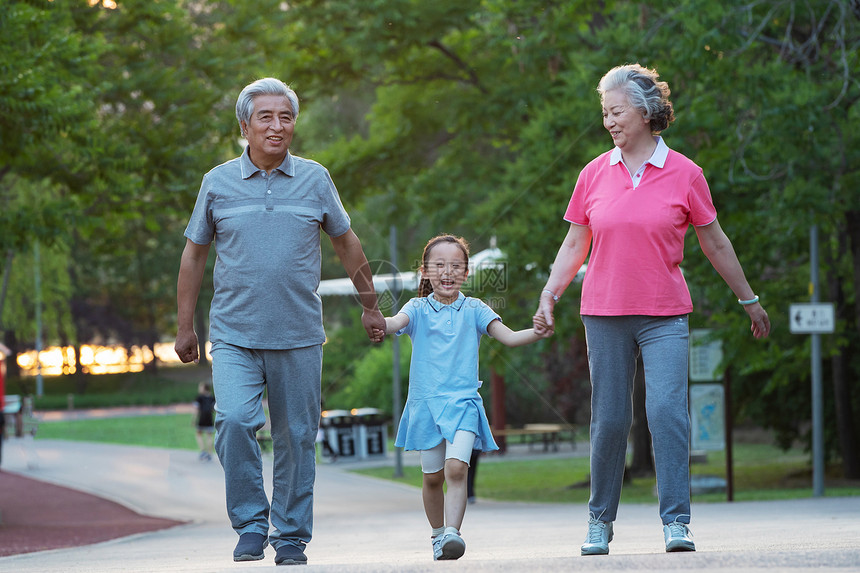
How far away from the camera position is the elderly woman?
5020 millimetres

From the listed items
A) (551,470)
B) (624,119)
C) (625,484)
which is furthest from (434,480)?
(551,470)

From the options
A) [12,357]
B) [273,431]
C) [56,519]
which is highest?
[273,431]

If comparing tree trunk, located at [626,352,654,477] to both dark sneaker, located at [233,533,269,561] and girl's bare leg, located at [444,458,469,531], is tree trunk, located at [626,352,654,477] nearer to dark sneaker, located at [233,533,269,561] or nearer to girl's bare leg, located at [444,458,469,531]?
girl's bare leg, located at [444,458,469,531]

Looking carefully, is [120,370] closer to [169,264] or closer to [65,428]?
[169,264]

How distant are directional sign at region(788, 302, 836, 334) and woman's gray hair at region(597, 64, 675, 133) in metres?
10.3

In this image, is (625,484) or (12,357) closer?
(625,484)

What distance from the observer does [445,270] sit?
19.4 ft

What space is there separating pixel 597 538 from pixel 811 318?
428 inches

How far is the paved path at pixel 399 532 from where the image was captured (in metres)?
4.20

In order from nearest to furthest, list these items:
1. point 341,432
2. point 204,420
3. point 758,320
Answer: point 758,320 → point 341,432 → point 204,420

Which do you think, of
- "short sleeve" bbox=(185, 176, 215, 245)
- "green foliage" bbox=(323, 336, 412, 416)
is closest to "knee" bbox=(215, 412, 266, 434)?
"short sleeve" bbox=(185, 176, 215, 245)

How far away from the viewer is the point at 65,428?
122 ft

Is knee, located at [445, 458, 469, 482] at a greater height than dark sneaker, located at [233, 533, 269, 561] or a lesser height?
greater

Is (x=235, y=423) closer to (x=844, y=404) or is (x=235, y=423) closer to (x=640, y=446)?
(x=844, y=404)
